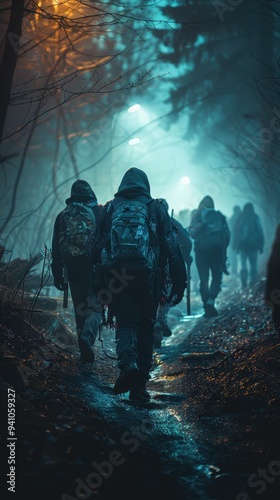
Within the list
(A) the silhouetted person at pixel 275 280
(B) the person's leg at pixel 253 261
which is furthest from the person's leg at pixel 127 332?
(B) the person's leg at pixel 253 261

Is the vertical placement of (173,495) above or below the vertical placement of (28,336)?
below

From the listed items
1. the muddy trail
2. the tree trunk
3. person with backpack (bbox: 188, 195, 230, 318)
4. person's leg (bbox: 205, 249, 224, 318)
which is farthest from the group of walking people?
person's leg (bbox: 205, 249, 224, 318)

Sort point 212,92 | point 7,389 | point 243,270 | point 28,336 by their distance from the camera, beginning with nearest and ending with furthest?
1. point 7,389
2. point 28,336
3. point 243,270
4. point 212,92

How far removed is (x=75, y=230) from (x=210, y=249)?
4.35 m

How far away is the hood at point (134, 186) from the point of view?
4.11 meters

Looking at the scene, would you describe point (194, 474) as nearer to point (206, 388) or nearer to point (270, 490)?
point (270, 490)

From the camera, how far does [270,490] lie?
203 cm

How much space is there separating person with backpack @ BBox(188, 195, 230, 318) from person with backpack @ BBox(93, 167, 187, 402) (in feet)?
14.7

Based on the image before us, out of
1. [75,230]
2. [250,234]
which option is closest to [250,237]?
[250,234]

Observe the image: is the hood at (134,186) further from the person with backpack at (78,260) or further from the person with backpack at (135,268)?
the person with backpack at (78,260)

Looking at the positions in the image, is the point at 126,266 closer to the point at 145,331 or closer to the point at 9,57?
the point at 145,331

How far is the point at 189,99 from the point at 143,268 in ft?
51.0

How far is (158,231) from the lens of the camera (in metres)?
4.04

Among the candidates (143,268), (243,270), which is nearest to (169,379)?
(143,268)
